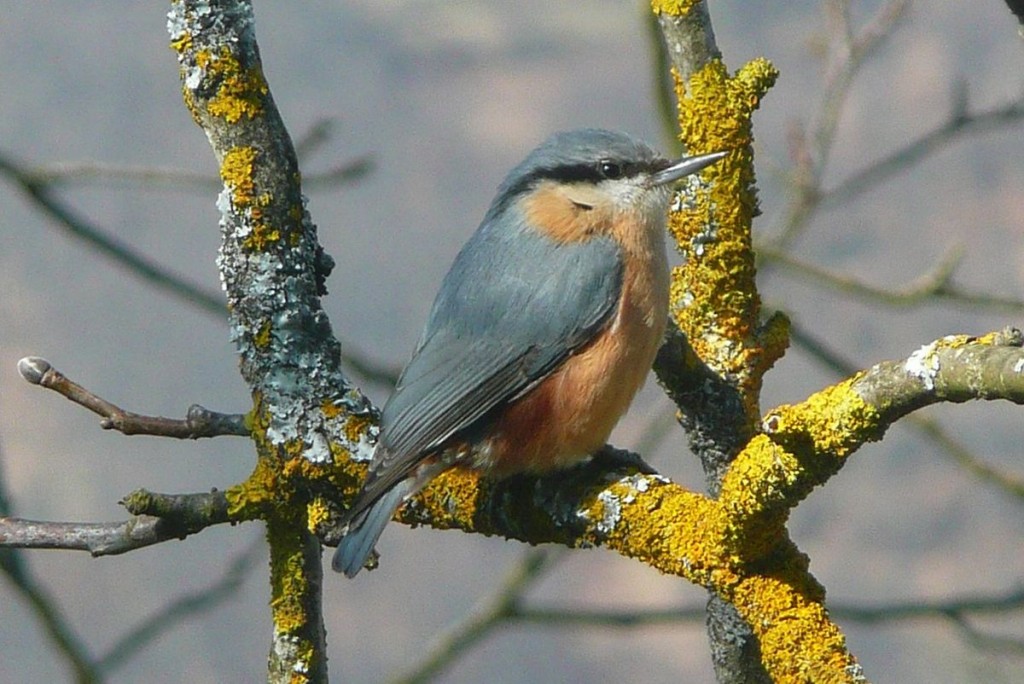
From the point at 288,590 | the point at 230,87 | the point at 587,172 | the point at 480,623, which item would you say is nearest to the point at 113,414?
the point at 288,590

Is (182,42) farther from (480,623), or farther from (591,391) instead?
(480,623)

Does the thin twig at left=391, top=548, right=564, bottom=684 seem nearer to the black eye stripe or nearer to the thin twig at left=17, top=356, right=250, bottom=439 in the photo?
the black eye stripe

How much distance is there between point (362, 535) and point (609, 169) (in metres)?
1.12

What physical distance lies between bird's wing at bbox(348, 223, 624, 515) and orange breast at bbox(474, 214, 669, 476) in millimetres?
31

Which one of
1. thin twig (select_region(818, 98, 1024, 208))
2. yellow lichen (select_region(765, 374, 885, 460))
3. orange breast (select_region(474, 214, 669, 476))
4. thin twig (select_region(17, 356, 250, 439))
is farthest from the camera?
thin twig (select_region(818, 98, 1024, 208))

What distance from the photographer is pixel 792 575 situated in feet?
5.86

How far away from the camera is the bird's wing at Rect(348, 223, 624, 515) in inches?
103

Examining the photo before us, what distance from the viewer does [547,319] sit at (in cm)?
274

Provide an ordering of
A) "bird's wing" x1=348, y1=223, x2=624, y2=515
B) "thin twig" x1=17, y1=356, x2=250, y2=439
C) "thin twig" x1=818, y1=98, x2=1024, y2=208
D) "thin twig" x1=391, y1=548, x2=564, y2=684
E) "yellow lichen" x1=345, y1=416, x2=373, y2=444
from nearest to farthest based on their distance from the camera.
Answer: "thin twig" x1=17, y1=356, x2=250, y2=439 → "yellow lichen" x1=345, y1=416, x2=373, y2=444 → "bird's wing" x1=348, y1=223, x2=624, y2=515 → "thin twig" x1=818, y1=98, x2=1024, y2=208 → "thin twig" x1=391, y1=548, x2=564, y2=684

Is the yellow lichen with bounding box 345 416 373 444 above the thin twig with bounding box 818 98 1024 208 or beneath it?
beneath

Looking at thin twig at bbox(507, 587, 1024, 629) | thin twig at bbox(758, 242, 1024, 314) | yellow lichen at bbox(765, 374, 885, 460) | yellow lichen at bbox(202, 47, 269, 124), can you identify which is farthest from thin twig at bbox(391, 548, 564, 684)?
yellow lichen at bbox(765, 374, 885, 460)

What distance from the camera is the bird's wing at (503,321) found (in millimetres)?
2617

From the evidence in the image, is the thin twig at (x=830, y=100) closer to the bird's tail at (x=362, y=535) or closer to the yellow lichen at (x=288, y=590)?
the bird's tail at (x=362, y=535)

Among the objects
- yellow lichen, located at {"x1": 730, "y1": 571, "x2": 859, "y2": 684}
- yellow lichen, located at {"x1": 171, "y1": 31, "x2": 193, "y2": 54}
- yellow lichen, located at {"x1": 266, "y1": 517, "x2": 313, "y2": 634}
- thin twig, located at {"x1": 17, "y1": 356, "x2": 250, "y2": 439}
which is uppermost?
yellow lichen, located at {"x1": 171, "y1": 31, "x2": 193, "y2": 54}
